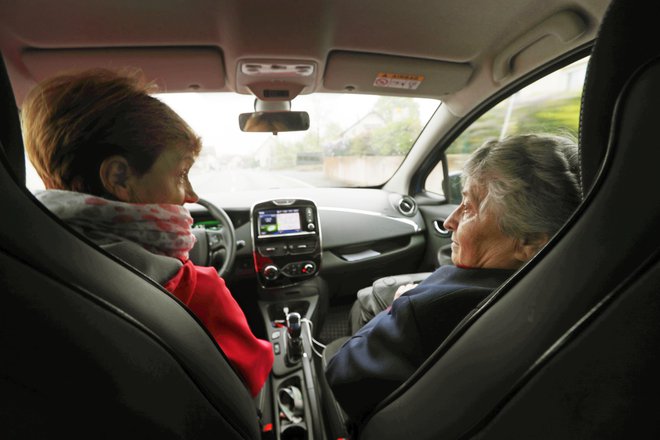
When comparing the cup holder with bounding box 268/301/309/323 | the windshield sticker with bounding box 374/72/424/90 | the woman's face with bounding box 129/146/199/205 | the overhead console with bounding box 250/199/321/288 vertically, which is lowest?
the cup holder with bounding box 268/301/309/323

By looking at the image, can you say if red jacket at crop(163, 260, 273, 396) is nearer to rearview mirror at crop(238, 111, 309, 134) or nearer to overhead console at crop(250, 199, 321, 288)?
overhead console at crop(250, 199, 321, 288)

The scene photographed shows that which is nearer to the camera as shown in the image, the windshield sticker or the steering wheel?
the steering wheel

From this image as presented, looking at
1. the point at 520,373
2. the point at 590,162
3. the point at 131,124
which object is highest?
the point at 131,124

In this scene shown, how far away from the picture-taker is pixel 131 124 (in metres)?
0.74

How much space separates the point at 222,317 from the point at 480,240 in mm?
695

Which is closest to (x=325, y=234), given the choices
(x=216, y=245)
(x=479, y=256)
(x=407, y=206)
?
(x=407, y=206)

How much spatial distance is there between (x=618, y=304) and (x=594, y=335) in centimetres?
5

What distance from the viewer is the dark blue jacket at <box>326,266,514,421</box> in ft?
2.64

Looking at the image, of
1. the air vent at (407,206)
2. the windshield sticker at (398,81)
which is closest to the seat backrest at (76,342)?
the windshield sticker at (398,81)

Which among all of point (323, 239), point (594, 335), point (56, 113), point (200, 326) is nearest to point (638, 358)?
point (594, 335)

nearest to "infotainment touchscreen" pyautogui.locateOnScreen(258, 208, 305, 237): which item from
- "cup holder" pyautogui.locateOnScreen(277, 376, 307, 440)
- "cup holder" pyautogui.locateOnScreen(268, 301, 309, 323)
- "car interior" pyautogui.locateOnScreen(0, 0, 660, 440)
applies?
"cup holder" pyautogui.locateOnScreen(268, 301, 309, 323)

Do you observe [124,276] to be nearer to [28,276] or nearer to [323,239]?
[28,276]

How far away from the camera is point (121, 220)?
69 cm

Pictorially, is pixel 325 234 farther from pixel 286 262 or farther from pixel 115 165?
pixel 115 165
